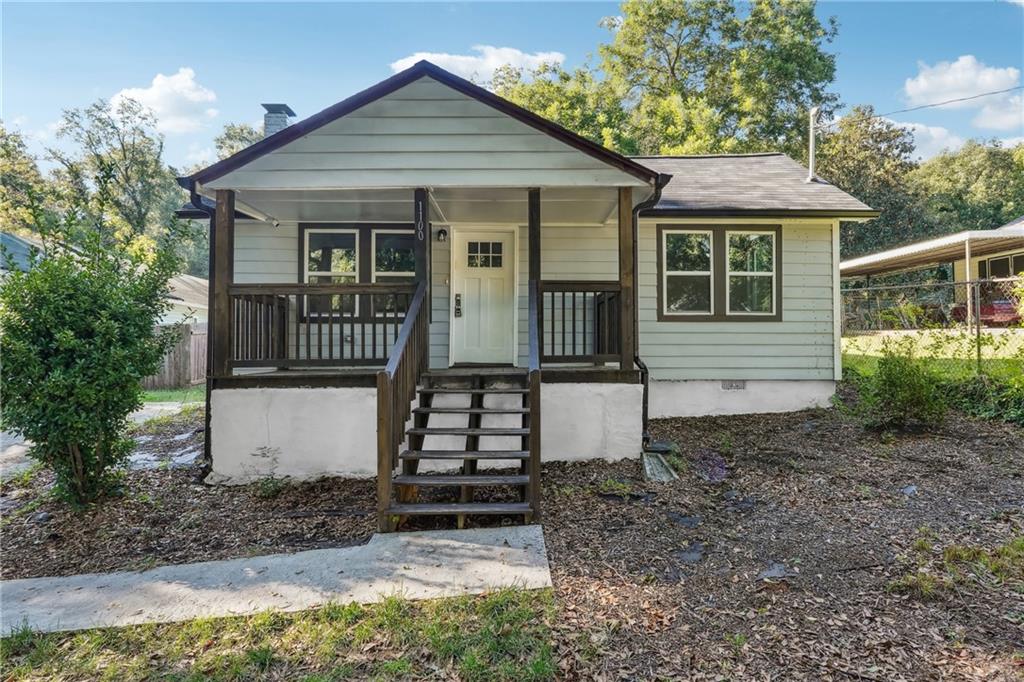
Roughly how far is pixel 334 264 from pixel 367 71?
675 cm

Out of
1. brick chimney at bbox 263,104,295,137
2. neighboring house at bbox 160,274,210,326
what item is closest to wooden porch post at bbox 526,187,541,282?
brick chimney at bbox 263,104,295,137

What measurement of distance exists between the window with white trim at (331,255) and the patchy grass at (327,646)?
204 inches

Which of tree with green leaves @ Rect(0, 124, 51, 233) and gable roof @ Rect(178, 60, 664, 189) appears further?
tree with green leaves @ Rect(0, 124, 51, 233)

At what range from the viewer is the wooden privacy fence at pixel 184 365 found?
13.1 meters

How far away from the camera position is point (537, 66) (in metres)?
22.8

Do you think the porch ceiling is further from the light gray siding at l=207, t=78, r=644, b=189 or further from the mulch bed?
the mulch bed

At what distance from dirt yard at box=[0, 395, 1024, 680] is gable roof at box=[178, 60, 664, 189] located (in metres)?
3.12

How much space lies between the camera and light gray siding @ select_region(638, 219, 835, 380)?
7641 millimetres

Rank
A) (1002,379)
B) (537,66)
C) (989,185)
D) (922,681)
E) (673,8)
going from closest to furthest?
(922,681) < (1002,379) < (673,8) < (537,66) < (989,185)

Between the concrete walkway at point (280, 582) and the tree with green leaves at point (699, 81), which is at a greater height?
the tree with green leaves at point (699, 81)

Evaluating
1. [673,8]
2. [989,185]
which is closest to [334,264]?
[673,8]

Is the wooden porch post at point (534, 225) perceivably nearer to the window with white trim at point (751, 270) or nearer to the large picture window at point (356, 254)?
the large picture window at point (356, 254)

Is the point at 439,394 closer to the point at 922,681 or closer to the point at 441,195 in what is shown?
the point at 441,195

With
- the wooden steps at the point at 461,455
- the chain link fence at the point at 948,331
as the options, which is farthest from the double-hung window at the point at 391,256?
the chain link fence at the point at 948,331
